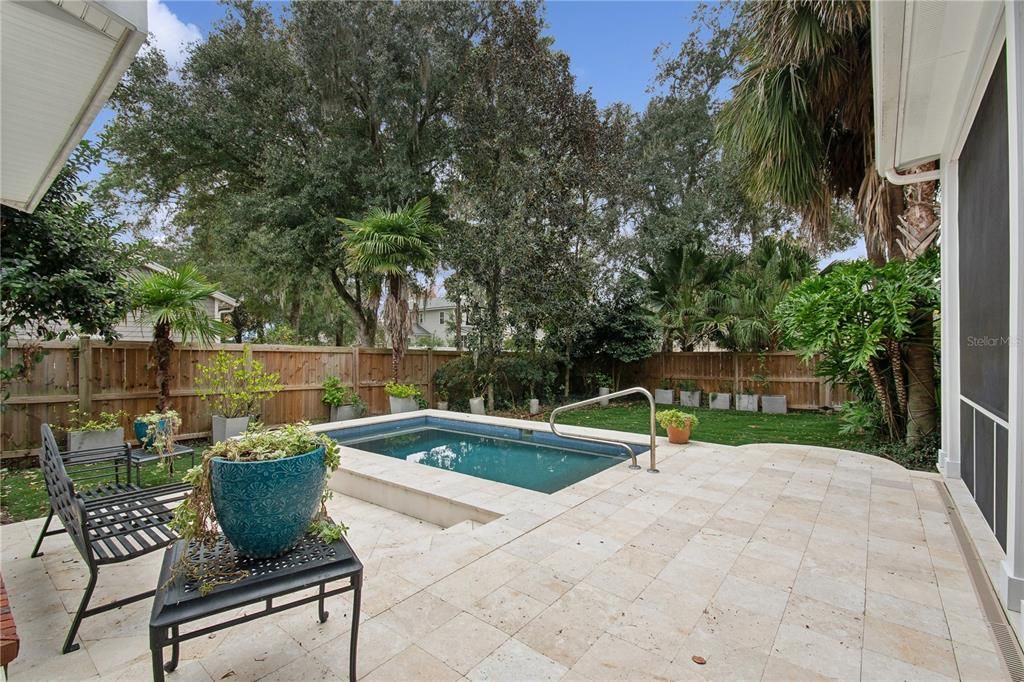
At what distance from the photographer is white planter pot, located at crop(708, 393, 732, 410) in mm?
11602

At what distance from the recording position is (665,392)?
12.6m

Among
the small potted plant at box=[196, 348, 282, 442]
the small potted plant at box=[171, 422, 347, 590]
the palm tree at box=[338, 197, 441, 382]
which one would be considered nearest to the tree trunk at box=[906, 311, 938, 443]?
the small potted plant at box=[171, 422, 347, 590]

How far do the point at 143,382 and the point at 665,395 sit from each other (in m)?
11.2

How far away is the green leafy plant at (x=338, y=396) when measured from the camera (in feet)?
30.4

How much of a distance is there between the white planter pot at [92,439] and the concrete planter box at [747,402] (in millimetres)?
11794

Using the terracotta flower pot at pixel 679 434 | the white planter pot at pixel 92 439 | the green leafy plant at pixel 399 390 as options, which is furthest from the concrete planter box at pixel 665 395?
the white planter pot at pixel 92 439

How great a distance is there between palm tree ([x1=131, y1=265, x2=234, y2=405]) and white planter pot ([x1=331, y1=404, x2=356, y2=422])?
2.80 meters

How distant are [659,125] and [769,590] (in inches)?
589

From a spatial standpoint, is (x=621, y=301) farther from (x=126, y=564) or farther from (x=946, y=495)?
(x=126, y=564)

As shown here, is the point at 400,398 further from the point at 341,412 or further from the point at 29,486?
the point at 29,486

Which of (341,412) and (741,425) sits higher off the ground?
(341,412)

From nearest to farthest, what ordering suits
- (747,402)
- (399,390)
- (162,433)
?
(162,433) < (399,390) < (747,402)

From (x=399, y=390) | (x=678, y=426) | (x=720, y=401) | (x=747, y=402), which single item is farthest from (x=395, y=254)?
(x=747, y=402)

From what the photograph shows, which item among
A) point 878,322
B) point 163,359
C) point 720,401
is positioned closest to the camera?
point 878,322
